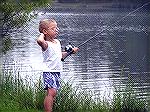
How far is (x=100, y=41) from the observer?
56.5ft

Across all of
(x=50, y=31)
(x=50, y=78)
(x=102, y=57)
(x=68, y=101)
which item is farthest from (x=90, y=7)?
(x=50, y=78)

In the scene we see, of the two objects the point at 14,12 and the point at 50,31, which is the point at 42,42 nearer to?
the point at 50,31

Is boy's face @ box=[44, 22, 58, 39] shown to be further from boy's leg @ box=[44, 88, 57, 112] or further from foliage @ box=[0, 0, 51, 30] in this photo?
foliage @ box=[0, 0, 51, 30]

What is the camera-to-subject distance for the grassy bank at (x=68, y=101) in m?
8.53

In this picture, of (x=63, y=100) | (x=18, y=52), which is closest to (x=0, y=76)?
(x=63, y=100)

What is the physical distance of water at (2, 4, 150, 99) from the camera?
10016mm

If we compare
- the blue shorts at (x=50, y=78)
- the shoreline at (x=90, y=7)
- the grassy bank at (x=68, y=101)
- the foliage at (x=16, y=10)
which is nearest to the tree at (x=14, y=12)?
the foliage at (x=16, y=10)

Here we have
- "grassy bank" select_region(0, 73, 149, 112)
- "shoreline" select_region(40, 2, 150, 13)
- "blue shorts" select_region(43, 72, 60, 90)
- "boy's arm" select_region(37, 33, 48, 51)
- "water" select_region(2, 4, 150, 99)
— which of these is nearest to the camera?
"boy's arm" select_region(37, 33, 48, 51)

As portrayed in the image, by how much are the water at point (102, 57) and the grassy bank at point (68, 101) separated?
0.40 meters

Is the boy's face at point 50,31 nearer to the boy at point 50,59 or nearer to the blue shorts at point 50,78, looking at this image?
the boy at point 50,59

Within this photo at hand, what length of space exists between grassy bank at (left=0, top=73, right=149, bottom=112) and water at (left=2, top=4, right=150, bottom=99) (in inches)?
15.8

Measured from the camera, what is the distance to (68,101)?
8.62 metres

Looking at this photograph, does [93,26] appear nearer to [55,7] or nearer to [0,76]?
[55,7]

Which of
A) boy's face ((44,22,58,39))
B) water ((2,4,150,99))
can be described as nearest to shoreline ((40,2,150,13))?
water ((2,4,150,99))
